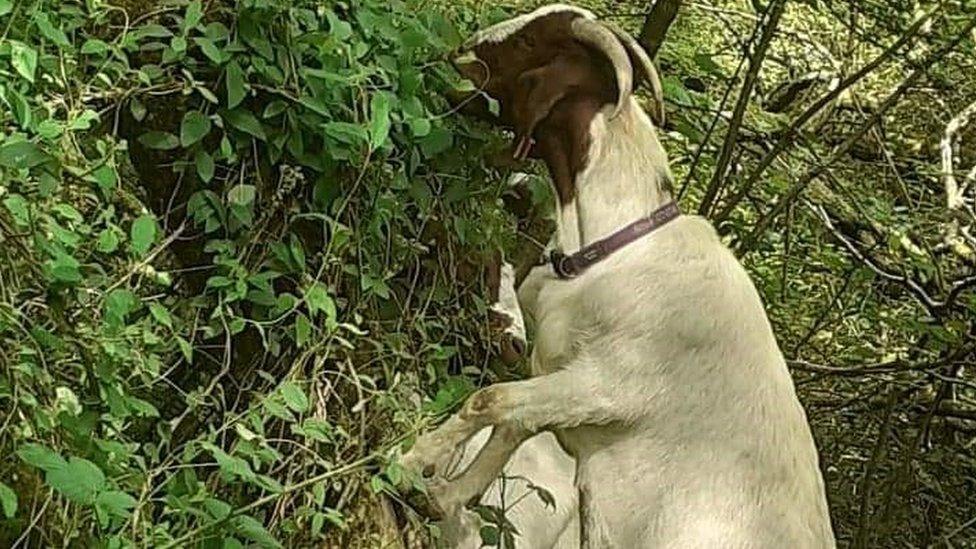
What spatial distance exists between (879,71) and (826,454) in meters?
1.31

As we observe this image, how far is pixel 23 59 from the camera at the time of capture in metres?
1.86

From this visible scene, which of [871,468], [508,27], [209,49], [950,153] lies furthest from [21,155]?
[950,153]

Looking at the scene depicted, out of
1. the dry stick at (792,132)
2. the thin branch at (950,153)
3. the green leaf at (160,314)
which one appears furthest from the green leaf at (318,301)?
the thin branch at (950,153)

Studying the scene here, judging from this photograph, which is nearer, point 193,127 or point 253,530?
point 253,530

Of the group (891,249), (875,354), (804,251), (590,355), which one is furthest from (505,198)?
(875,354)

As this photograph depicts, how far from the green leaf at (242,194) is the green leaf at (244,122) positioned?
0.08 m

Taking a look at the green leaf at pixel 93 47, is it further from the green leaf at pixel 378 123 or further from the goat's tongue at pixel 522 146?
the goat's tongue at pixel 522 146

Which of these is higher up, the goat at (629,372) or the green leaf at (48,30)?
the green leaf at (48,30)

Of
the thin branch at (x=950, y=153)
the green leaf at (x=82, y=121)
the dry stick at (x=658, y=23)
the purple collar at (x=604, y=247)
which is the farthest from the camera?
the thin branch at (x=950, y=153)

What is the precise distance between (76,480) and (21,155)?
399 mm

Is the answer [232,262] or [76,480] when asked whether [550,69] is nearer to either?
[232,262]

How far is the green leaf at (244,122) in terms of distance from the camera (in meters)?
2.28

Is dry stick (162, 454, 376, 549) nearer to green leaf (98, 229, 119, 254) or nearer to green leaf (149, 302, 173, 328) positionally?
green leaf (149, 302, 173, 328)

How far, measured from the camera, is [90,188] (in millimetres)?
2309
